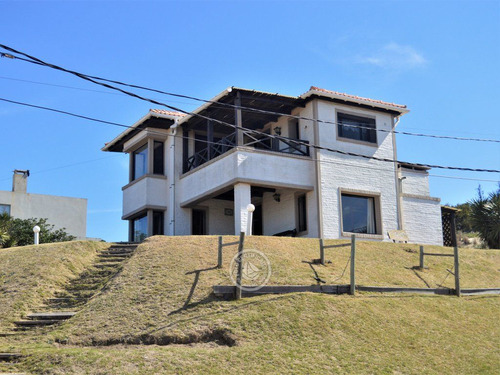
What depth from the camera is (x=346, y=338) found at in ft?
48.1

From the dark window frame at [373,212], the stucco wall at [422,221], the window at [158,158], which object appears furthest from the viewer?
the window at [158,158]

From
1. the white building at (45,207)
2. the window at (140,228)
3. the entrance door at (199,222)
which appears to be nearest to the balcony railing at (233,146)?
the entrance door at (199,222)

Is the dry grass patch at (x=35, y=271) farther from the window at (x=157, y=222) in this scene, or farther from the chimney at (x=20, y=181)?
the chimney at (x=20, y=181)

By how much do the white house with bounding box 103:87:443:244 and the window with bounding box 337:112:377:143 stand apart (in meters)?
0.04

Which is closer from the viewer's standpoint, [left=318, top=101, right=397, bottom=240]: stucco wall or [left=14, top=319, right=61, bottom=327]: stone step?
[left=14, top=319, right=61, bottom=327]: stone step

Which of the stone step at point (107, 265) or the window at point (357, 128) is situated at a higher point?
the window at point (357, 128)

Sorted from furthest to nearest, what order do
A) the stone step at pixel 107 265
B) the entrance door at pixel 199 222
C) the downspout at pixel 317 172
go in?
the entrance door at pixel 199 222, the downspout at pixel 317 172, the stone step at pixel 107 265

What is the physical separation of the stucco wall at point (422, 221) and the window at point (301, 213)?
437 centimetres

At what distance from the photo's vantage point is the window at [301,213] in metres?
26.0

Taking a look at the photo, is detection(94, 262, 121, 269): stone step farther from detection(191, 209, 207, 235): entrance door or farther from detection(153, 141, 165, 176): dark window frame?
detection(153, 141, 165, 176): dark window frame

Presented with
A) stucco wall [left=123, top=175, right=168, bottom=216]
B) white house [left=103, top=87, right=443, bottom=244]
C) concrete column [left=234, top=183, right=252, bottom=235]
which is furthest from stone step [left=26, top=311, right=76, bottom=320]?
stucco wall [left=123, top=175, right=168, bottom=216]

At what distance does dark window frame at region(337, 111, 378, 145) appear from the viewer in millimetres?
26922

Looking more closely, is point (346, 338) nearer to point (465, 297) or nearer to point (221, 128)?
point (465, 297)

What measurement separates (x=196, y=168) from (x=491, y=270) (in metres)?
11.6
